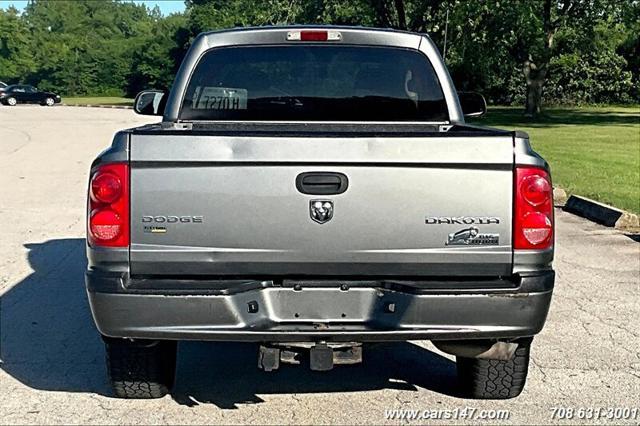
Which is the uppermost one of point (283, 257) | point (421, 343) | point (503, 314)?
point (283, 257)

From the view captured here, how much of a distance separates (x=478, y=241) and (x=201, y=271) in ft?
4.11

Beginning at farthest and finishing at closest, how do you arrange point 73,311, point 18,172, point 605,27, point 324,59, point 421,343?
point 605,27
point 18,172
point 73,311
point 421,343
point 324,59

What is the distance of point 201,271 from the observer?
4.18m

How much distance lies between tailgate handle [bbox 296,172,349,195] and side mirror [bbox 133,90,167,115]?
9.89 feet

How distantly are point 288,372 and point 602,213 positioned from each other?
305 inches

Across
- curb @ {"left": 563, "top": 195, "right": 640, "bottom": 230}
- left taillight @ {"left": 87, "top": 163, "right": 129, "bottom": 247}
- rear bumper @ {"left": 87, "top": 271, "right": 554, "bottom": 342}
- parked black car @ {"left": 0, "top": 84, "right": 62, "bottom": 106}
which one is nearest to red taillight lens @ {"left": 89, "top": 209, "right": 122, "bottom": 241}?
left taillight @ {"left": 87, "top": 163, "right": 129, "bottom": 247}

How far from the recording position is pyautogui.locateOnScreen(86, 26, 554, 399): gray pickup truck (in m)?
4.13

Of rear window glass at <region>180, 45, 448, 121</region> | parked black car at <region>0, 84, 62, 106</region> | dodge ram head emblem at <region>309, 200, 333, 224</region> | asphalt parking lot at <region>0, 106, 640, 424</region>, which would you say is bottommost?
parked black car at <region>0, 84, 62, 106</region>

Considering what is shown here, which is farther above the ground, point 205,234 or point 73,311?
point 205,234

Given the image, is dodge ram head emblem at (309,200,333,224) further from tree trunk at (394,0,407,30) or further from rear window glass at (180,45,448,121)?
tree trunk at (394,0,407,30)

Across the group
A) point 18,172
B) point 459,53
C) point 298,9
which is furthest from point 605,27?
point 18,172

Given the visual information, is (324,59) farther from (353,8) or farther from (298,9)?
(298,9)

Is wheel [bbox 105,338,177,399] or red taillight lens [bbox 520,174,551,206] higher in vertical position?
red taillight lens [bbox 520,174,551,206]

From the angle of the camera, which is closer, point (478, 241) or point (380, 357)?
point (478, 241)
